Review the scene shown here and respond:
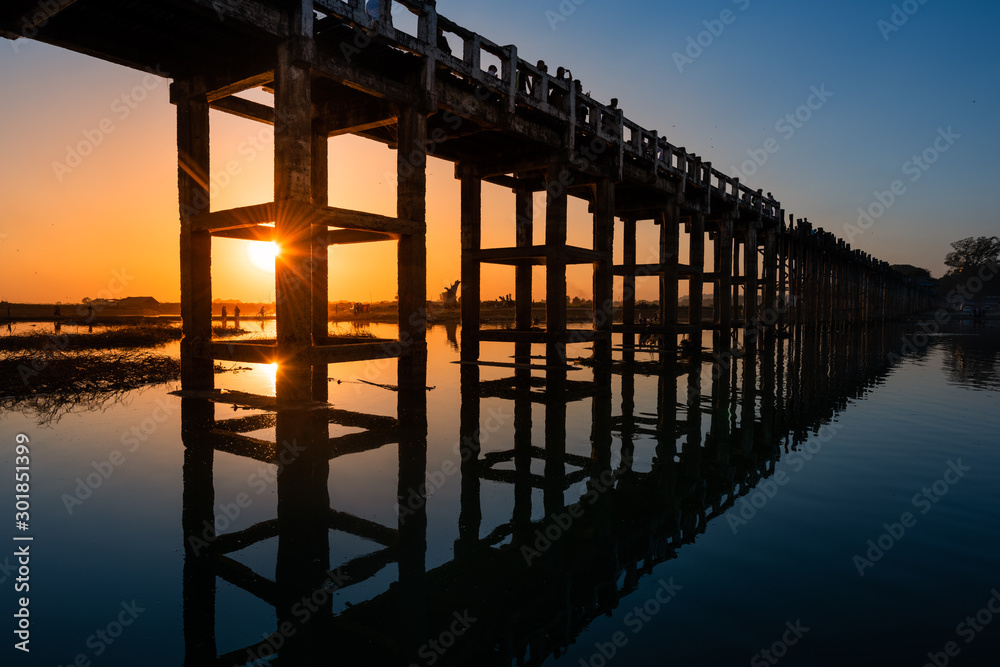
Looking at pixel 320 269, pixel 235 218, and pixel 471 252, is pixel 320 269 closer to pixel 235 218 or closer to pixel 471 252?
pixel 235 218

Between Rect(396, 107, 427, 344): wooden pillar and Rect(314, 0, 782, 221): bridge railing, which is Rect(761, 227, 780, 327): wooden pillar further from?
Rect(396, 107, 427, 344): wooden pillar

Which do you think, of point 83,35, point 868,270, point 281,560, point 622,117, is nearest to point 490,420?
point 281,560

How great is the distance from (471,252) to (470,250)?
11cm

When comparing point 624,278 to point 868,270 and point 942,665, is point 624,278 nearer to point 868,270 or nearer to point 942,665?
point 942,665

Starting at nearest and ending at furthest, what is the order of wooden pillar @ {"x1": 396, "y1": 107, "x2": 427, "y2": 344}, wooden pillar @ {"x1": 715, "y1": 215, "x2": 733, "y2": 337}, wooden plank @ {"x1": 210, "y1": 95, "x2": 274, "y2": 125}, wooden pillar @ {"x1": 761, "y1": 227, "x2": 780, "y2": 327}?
wooden pillar @ {"x1": 396, "y1": 107, "x2": 427, "y2": 344}, wooden plank @ {"x1": 210, "y1": 95, "x2": 274, "y2": 125}, wooden pillar @ {"x1": 715, "y1": 215, "x2": 733, "y2": 337}, wooden pillar @ {"x1": 761, "y1": 227, "x2": 780, "y2": 327}

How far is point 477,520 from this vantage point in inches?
228

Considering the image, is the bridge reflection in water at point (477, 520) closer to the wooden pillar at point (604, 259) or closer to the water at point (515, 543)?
the water at point (515, 543)

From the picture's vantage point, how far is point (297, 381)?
34.3 ft

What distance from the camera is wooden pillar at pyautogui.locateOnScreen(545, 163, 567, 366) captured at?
17.1m

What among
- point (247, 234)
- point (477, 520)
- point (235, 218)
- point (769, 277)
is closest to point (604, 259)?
point (247, 234)

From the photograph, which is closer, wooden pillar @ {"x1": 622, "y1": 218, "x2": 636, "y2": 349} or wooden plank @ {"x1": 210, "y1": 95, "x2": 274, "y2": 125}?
wooden plank @ {"x1": 210, "y1": 95, "x2": 274, "y2": 125}

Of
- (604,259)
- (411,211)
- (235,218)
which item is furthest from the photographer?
(604,259)

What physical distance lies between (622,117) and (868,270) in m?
65.2

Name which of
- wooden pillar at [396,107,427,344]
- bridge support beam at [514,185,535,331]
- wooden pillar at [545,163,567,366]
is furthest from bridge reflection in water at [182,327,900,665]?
bridge support beam at [514,185,535,331]
